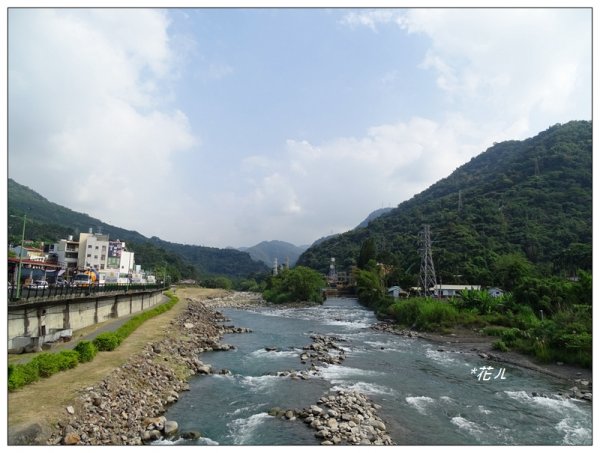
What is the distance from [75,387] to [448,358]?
24860mm

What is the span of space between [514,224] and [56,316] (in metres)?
114

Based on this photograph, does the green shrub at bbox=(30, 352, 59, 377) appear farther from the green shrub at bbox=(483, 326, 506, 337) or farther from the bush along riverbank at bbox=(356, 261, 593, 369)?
the green shrub at bbox=(483, 326, 506, 337)

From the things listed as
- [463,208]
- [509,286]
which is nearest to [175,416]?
[509,286]

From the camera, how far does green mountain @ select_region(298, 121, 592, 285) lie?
8519 centimetres

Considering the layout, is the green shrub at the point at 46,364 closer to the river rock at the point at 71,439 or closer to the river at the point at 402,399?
the river at the point at 402,399

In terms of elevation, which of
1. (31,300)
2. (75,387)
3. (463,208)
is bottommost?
(75,387)

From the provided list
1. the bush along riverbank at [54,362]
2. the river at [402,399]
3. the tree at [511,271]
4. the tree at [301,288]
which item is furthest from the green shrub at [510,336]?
the tree at [301,288]

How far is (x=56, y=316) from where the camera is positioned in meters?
27.9

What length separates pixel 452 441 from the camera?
14578 millimetres

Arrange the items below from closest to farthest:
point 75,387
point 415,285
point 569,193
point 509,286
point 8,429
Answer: point 8,429 → point 75,387 → point 509,286 → point 415,285 → point 569,193

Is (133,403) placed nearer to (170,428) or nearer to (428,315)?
(170,428)

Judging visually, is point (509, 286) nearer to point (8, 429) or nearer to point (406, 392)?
point (406, 392)

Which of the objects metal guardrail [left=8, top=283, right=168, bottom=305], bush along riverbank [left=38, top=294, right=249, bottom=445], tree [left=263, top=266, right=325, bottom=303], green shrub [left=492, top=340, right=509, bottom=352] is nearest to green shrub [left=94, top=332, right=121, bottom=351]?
bush along riverbank [left=38, top=294, right=249, bottom=445]

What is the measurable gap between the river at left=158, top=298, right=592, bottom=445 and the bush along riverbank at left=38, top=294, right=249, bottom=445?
2.89ft
